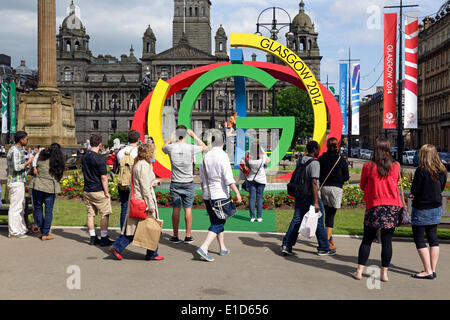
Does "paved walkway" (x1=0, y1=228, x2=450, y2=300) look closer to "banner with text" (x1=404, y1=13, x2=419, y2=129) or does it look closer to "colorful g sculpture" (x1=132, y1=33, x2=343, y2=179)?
"colorful g sculpture" (x1=132, y1=33, x2=343, y2=179)

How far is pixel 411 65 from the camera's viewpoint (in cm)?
2211

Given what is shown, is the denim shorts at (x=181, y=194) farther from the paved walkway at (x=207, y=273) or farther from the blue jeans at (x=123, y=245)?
the blue jeans at (x=123, y=245)

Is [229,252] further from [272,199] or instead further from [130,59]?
[130,59]

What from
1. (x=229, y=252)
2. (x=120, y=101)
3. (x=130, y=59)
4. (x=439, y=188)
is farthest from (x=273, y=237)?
(x=130, y=59)

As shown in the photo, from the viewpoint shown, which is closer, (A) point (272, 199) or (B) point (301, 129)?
(A) point (272, 199)

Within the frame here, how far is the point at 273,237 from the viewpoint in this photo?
9.19 metres

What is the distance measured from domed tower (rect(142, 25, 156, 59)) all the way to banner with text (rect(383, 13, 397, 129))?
93.0 metres

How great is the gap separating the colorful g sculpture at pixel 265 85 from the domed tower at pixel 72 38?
98.8 m

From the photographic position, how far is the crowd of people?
6391mm

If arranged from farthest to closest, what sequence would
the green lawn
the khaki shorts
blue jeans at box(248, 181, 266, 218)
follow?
1. blue jeans at box(248, 181, 266, 218)
2. the green lawn
3. the khaki shorts

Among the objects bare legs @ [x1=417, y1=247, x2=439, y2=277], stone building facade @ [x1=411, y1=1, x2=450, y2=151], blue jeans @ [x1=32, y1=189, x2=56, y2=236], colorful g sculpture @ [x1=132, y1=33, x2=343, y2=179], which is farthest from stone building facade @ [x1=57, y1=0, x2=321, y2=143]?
bare legs @ [x1=417, y1=247, x2=439, y2=277]

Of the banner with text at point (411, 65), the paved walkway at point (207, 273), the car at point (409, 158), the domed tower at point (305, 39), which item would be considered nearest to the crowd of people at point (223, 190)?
the paved walkway at point (207, 273)
